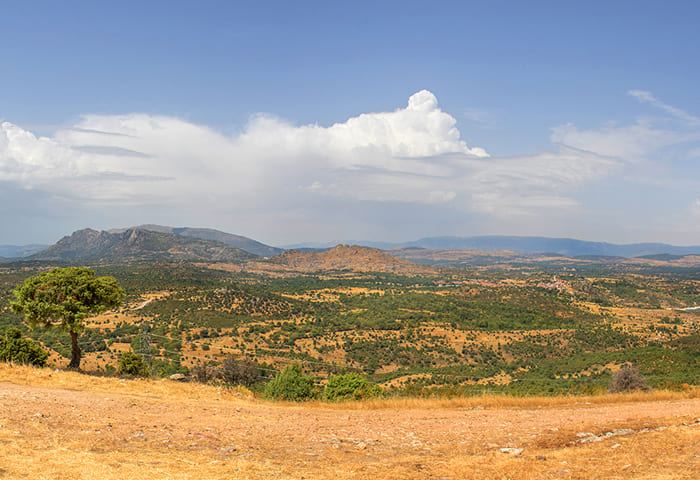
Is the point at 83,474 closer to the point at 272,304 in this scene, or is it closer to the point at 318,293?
the point at 272,304

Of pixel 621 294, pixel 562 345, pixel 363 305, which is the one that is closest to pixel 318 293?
pixel 363 305

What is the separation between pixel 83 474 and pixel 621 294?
164872 mm

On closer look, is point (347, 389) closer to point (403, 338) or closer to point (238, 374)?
point (238, 374)

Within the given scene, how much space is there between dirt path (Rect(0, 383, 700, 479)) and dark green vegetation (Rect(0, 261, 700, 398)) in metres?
9.63

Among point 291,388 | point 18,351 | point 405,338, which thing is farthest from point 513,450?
point 405,338

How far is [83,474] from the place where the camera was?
19.0 ft

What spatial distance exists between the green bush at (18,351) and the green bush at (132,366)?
4022 millimetres

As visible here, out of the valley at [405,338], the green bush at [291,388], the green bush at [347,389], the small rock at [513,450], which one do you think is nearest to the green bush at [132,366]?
the green bush at [291,388]

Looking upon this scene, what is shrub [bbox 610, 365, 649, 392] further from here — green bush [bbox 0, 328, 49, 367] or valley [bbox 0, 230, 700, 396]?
green bush [bbox 0, 328, 49, 367]

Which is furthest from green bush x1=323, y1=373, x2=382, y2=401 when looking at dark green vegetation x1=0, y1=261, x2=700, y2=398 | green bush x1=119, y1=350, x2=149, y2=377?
green bush x1=119, y1=350, x2=149, y2=377

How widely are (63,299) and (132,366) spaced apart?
17.4 ft

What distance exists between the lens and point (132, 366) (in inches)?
842

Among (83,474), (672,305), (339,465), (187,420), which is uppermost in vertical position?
(83,474)

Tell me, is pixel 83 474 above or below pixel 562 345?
above
